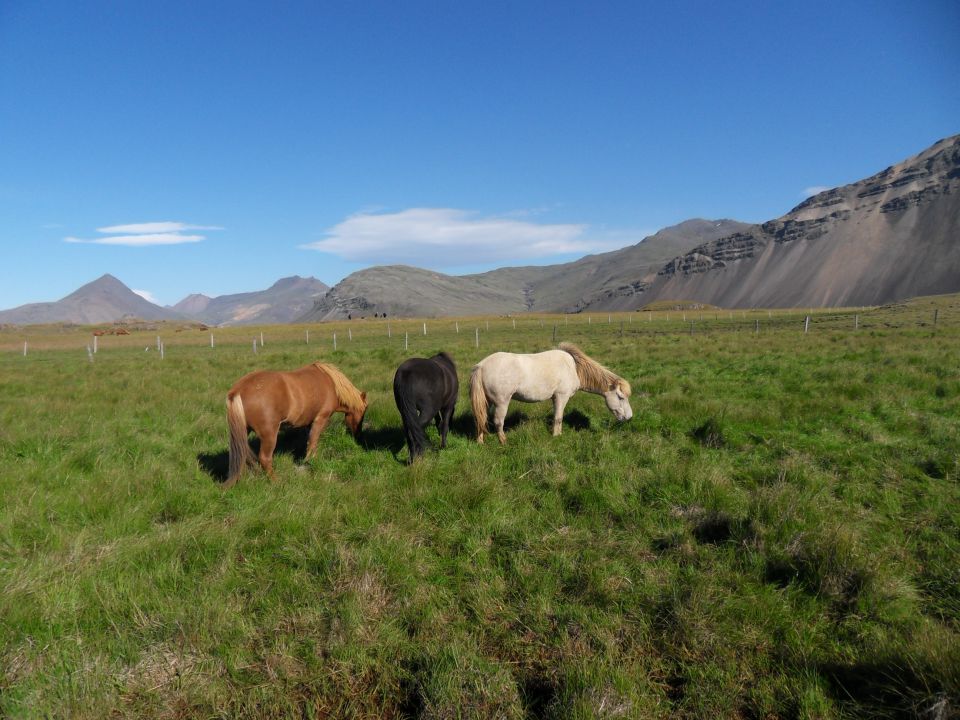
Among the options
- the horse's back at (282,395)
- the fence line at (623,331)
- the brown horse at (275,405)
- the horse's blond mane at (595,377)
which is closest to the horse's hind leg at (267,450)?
the brown horse at (275,405)

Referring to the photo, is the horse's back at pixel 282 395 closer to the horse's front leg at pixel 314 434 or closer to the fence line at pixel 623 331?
the horse's front leg at pixel 314 434

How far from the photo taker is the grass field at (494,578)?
2830 millimetres

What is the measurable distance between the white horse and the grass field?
79 cm

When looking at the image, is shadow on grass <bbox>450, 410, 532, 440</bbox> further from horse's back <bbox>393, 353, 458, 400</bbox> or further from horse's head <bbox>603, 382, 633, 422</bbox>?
horse's head <bbox>603, 382, 633, 422</bbox>

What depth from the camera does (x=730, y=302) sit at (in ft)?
505

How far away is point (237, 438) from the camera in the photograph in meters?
6.08

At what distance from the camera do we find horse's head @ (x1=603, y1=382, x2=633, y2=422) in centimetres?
874

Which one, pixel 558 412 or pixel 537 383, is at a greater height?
pixel 537 383

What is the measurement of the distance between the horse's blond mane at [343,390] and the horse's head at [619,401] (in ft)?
14.2

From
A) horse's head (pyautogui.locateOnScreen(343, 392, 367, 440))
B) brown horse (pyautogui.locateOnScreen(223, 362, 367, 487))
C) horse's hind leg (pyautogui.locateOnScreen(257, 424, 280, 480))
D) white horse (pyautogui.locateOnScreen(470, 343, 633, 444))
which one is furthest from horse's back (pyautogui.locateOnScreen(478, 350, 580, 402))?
horse's hind leg (pyautogui.locateOnScreen(257, 424, 280, 480))

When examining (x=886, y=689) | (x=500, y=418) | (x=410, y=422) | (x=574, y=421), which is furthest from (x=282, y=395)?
(x=886, y=689)

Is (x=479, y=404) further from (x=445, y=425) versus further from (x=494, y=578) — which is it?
(x=494, y=578)

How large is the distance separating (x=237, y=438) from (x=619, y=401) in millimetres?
6094

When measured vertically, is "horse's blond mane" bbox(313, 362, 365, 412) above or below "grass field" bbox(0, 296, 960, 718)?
above
